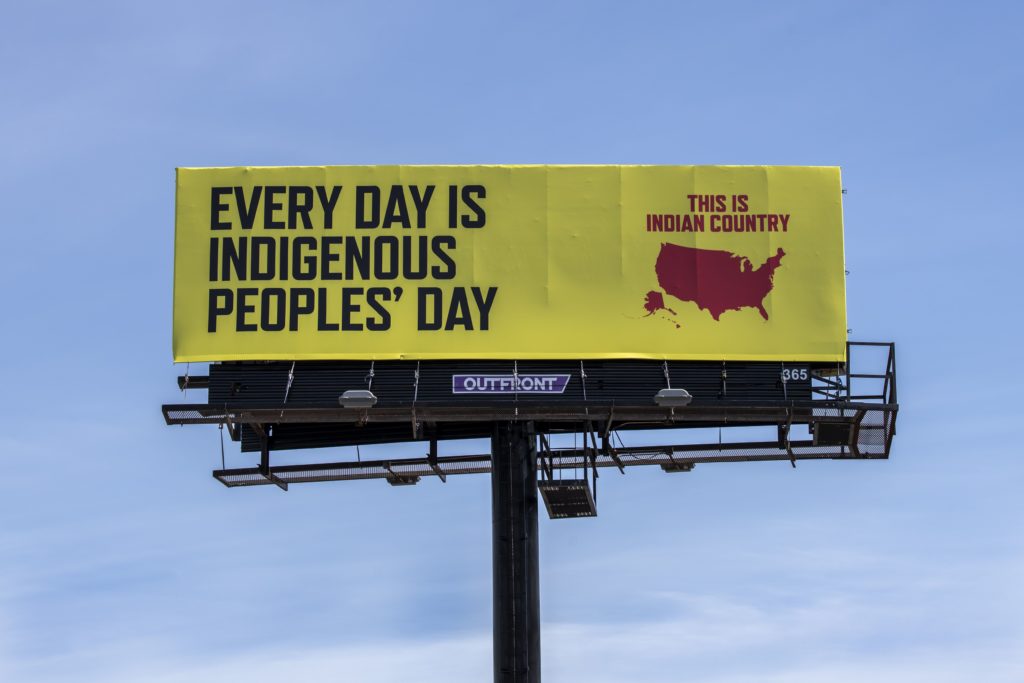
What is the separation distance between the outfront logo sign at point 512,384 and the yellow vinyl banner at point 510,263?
0.57 metres

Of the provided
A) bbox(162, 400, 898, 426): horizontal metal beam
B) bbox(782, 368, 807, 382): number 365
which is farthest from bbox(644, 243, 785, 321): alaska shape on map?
bbox(162, 400, 898, 426): horizontal metal beam

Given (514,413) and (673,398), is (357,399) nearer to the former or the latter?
(514,413)

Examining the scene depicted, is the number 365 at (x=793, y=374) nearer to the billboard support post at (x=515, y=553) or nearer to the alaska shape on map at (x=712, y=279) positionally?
the alaska shape on map at (x=712, y=279)

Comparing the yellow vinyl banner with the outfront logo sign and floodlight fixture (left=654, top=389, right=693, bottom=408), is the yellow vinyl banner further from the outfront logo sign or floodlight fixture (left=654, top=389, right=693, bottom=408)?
floodlight fixture (left=654, top=389, right=693, bottom=408)

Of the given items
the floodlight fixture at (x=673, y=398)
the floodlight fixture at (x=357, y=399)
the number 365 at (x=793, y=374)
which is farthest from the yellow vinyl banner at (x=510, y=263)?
the floodlight fixture at (x=673, y=398)

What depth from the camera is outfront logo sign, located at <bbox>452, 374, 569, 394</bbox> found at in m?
45.1

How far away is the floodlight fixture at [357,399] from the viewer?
142 ft

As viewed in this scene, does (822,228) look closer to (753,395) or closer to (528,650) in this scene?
(753,395)

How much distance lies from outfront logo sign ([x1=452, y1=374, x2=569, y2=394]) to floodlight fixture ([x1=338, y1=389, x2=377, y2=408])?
236cm

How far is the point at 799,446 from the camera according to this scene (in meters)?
46.3

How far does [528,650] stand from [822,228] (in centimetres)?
1196

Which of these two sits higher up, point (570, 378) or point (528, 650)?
point (570, 378)

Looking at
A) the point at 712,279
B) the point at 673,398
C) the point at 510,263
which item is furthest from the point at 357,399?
the point at 712,279

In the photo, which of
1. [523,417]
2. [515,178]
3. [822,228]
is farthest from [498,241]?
[822,228]
